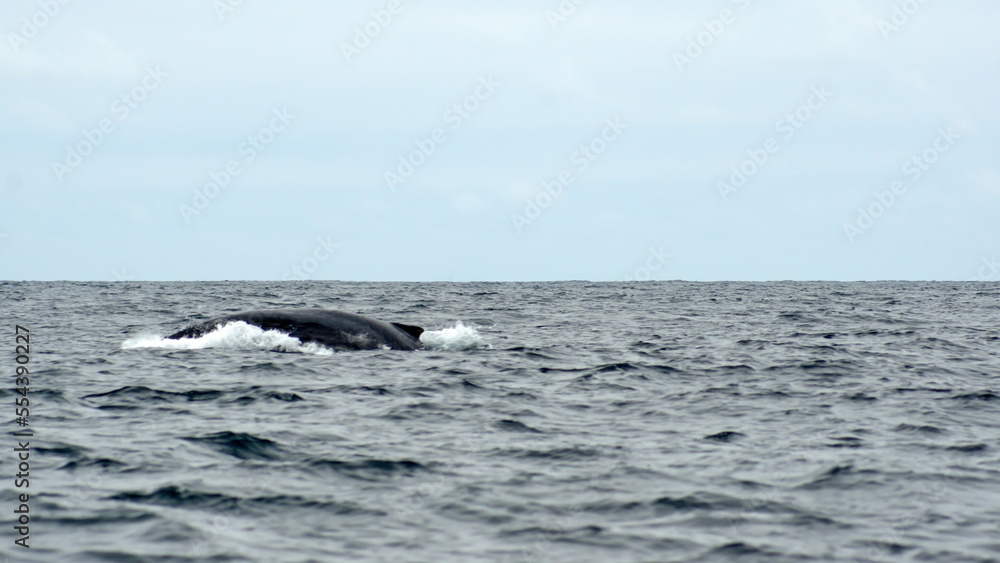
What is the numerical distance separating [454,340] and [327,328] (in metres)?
3.48

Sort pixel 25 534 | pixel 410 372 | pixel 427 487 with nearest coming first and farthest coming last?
pixel 25 534, pixel 427 487, pixel 410 372

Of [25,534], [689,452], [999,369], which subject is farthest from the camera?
[999,369]

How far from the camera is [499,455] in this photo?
1017 centimetres

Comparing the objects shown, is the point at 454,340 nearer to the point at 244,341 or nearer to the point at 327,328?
the point at 327,328

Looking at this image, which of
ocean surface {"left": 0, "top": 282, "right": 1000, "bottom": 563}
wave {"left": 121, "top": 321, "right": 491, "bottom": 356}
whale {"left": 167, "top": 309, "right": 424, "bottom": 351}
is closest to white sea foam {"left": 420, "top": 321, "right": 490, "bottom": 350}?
wave {"left": 121, "top": 321, "right": 491, "bottom": 356}

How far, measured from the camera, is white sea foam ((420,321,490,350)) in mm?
21062

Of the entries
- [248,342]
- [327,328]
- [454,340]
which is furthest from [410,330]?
[248,342]

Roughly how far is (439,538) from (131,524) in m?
2.41

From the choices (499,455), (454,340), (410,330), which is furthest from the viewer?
(454,340)

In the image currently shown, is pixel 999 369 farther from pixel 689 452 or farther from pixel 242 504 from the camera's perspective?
pixel 242 504

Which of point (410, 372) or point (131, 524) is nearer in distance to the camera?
point (131, 524)

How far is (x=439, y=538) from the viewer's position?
7.46 m

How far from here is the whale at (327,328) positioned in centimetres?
1920

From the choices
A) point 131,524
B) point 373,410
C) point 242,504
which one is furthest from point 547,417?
point 131,524
